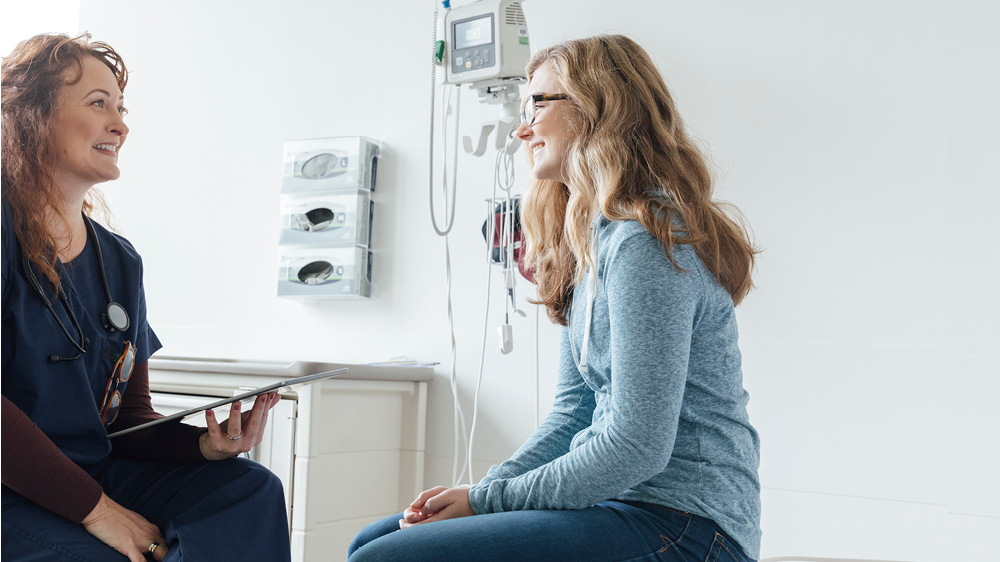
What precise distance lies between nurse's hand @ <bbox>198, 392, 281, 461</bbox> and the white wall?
1.04 meters

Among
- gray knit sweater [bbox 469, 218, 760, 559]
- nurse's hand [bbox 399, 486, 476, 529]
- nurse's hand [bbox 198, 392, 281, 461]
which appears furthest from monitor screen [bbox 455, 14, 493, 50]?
nurse's hand [bbox 399, 486, 476, 529]

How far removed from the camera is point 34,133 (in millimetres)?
1115

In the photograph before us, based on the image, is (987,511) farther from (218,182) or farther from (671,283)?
(218,182)

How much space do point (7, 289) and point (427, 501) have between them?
2.06 ft

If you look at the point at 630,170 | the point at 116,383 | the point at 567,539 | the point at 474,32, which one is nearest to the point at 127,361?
the point at 116,383

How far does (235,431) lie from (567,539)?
538 millimetres

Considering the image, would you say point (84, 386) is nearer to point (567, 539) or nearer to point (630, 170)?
point (567, 539)

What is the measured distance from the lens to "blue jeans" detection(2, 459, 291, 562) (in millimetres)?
953

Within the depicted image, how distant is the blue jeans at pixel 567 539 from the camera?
3.05 feet

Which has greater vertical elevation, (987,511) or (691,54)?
(691,54)

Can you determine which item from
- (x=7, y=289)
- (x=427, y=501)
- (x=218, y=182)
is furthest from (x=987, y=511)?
(x=218, y=182)

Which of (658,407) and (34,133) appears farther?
(34,133)

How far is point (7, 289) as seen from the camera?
1.01 m

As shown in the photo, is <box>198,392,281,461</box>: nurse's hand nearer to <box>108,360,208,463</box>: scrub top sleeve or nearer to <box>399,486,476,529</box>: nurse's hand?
<box>108,360,208,463</box>: scrub top sleeve
